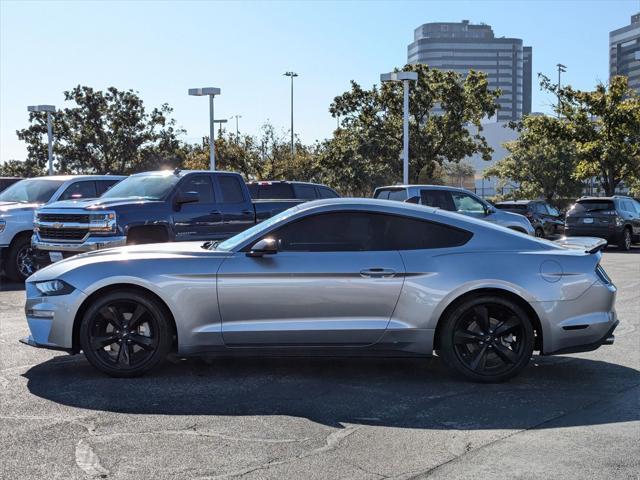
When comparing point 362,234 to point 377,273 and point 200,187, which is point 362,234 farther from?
point 200,187

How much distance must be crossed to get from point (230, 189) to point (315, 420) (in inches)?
324

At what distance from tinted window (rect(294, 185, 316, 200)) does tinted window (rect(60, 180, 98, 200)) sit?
4834 millimetres

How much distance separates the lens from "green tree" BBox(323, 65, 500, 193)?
1439 inches

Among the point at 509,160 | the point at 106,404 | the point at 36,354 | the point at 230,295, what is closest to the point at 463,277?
the point at 230,295

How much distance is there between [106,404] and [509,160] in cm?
5214

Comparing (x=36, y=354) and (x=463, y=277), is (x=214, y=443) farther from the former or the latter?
(x=36, y=354)

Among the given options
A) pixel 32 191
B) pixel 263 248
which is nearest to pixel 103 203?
pixel 32 191

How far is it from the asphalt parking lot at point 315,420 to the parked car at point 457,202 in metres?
9.98

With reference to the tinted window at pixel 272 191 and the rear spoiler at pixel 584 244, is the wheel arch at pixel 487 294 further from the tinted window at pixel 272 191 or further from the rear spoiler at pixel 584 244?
the tinted window at pixel 272 191

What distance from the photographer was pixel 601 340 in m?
6.23

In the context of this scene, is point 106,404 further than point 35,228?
No

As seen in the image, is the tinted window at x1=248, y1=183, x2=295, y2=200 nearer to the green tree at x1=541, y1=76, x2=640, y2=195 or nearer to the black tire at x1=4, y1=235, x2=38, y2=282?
the black tire at x1=4, y1=235, x2=38, y2=282

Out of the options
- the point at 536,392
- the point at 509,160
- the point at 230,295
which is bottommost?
the point at 536,392

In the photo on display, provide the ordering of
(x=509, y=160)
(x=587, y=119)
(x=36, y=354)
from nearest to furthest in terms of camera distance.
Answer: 1. (x=36, y=354)
2. (x=587, y=119)
3. (x=509, y=160)
